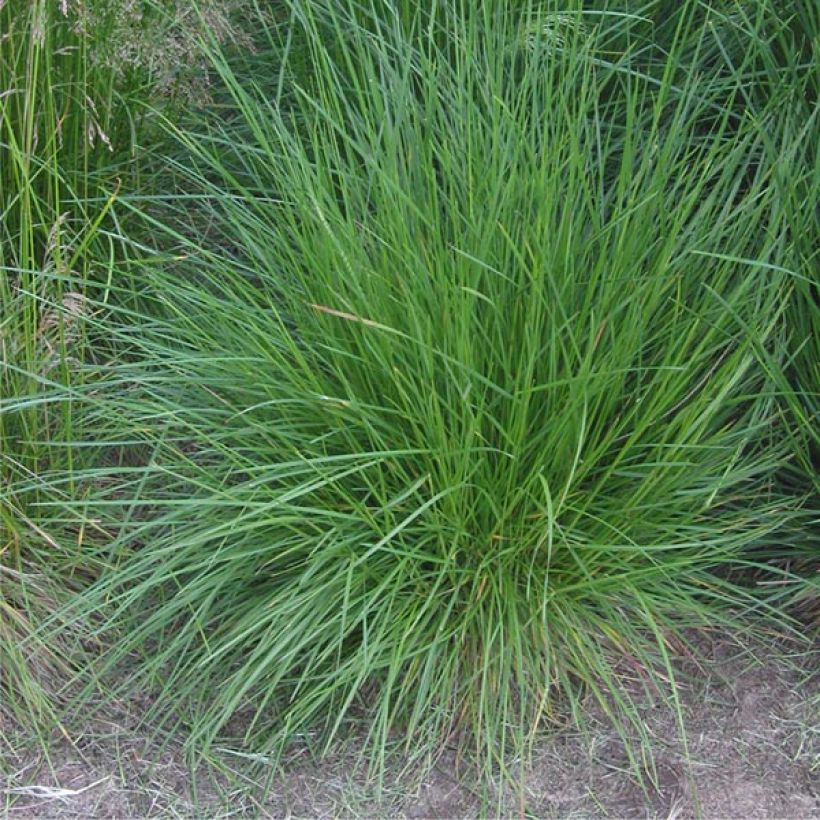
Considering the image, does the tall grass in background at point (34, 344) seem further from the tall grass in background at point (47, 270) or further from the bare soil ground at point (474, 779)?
the bare soil ground at point (474, 779)

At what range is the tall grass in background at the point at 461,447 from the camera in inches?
101

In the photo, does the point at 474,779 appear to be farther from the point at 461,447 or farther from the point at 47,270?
the point at 47,270

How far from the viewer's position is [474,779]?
2.61 meters

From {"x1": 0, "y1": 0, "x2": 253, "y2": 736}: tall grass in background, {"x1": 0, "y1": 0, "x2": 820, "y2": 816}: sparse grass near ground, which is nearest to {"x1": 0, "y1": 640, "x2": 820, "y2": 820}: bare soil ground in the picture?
{"x1": 0, "y1": 0, "x2": 820, "y2": 816}: sparse grass near ground

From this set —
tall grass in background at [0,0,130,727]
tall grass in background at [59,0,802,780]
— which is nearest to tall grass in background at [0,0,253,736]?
tall grass in background at [0,0,130,727]

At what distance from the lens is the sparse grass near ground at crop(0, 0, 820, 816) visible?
8.47 feet

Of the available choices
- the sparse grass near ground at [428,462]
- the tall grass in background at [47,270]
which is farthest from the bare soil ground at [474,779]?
the tall grass in background at [47,270]

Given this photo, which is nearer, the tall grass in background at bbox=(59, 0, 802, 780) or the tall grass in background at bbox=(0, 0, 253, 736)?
the tall grass in background at bbox=(59, 0, 802, 780)

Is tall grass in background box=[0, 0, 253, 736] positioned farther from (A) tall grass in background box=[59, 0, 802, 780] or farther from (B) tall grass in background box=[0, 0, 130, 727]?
(A) tall grass in background box=[59, 0, 802, 780]

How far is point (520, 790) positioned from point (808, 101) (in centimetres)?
179

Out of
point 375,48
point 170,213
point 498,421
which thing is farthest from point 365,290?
point 170,213

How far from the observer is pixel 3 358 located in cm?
281

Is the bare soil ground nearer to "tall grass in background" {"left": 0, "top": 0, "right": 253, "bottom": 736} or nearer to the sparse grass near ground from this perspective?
the sparse grass near ground

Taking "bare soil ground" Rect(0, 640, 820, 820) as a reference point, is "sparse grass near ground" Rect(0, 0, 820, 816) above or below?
above
